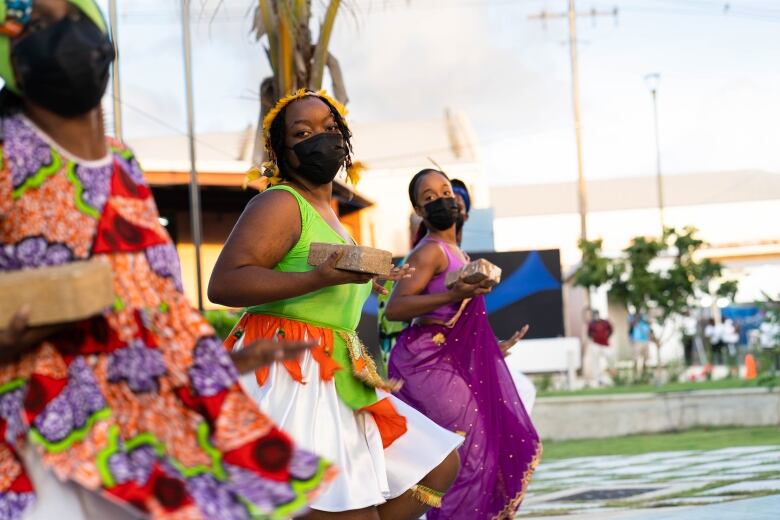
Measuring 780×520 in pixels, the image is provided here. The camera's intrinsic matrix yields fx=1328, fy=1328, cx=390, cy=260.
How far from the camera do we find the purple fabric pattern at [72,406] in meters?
2.58

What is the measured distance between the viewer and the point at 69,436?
2586 mm

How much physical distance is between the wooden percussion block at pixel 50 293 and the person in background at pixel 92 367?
11 centimetres

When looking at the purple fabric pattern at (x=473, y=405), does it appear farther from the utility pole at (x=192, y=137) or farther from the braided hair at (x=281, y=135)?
the utility pole at (x=192, y=137)

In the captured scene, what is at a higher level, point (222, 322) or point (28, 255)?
point (28, 255)

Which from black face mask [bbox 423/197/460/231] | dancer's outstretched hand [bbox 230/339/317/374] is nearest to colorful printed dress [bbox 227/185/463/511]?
dancer's outstretched hand [bbox 230/339/317/374]

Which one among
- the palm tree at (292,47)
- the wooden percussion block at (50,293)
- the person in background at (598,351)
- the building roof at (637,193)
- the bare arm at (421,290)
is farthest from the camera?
the building roof at (637,193)

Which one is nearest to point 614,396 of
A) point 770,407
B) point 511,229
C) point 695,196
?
point 770,407

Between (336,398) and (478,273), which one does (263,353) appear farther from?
(478,273)

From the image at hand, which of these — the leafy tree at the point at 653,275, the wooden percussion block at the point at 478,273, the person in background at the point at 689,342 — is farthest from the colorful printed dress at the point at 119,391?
the person in background at the point at 689,342

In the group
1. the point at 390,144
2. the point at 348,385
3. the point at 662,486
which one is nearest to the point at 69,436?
the point at 348,385

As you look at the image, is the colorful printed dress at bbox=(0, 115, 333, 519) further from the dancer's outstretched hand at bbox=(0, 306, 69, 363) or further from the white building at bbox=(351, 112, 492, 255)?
the white building at bbox=(351, 112, 492, 255)

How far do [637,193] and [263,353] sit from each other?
196 ft

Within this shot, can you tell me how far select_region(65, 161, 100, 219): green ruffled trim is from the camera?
2.67m

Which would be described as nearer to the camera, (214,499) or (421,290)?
(214,499)
